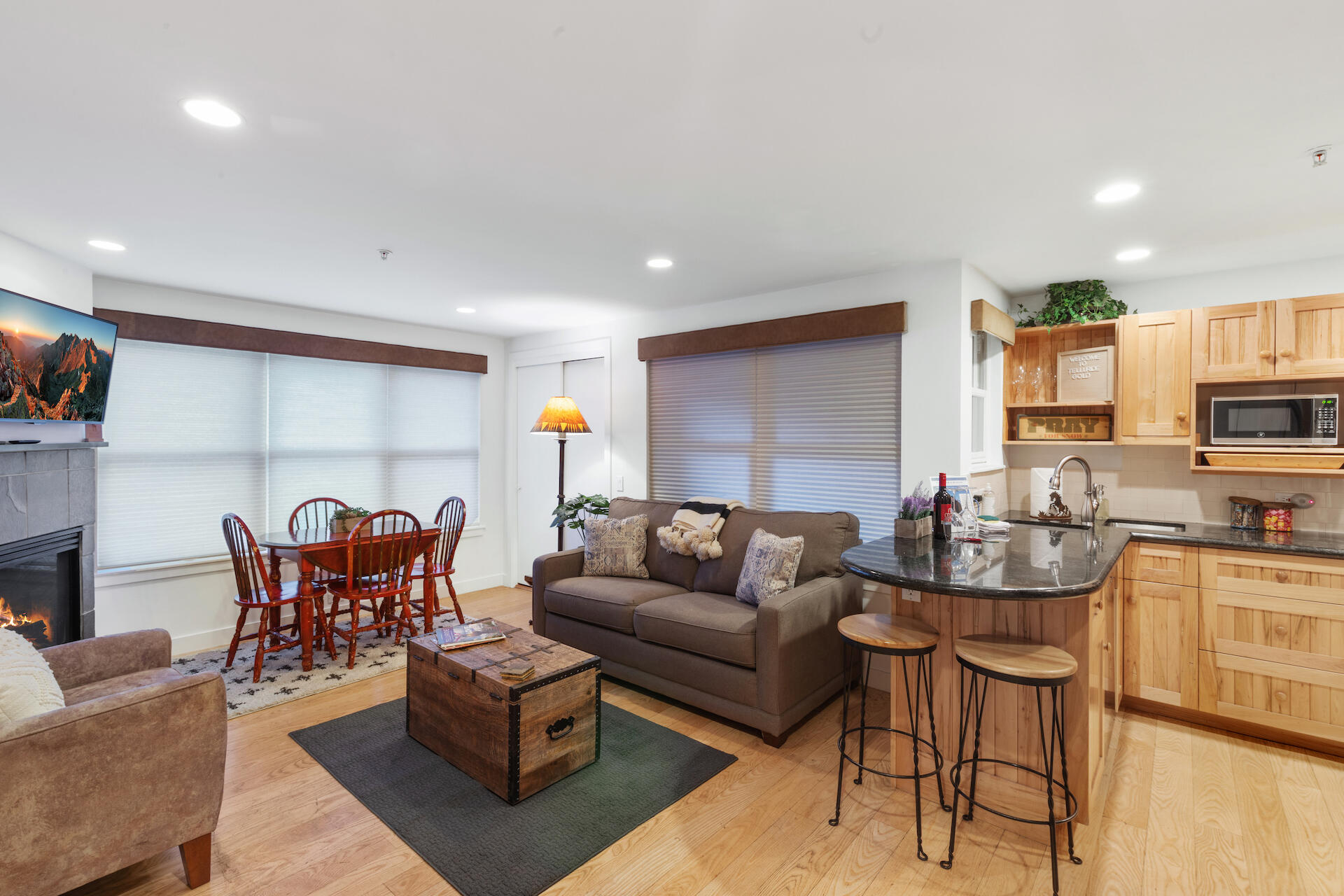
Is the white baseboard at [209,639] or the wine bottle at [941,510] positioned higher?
the wine bottle at [941,510]

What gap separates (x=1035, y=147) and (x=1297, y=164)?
0.99 metres

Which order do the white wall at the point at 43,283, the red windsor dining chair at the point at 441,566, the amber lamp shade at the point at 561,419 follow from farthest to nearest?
the amber lamp shade at the point at 561,419
the red windsor dining chair at the point at 441,566
the white wall at the point at 43,283

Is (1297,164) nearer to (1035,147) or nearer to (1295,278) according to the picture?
(1035,147)

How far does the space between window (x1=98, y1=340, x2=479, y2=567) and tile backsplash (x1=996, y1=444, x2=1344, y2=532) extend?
15.2 feet

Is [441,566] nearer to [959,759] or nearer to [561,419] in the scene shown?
[561,419]

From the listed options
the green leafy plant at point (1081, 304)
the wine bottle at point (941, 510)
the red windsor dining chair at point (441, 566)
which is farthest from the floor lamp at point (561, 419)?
the green leafy plant at point (1081, 304)

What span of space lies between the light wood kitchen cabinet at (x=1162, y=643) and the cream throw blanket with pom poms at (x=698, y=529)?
2.18m

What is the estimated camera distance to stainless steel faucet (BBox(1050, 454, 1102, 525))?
3.08m

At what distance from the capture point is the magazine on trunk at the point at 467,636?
2750mm

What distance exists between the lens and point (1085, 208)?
2.60m

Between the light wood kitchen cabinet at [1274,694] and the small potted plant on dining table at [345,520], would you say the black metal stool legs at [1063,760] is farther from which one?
the small potted plant on dining table at [345,520]

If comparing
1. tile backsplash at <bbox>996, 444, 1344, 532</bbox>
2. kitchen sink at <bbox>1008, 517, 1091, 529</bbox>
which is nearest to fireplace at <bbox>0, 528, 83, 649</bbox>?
kitchen sink at <bbox>1008, 517, 1091, 529</bbox>

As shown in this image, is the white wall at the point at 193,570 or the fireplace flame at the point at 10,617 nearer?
the fireplace flame at the point at 10,617

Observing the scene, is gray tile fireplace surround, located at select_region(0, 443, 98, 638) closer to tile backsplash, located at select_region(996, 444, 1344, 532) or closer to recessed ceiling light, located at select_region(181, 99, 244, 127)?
recessed ceiling light, located at select_region(181, 99, 244, 127)
